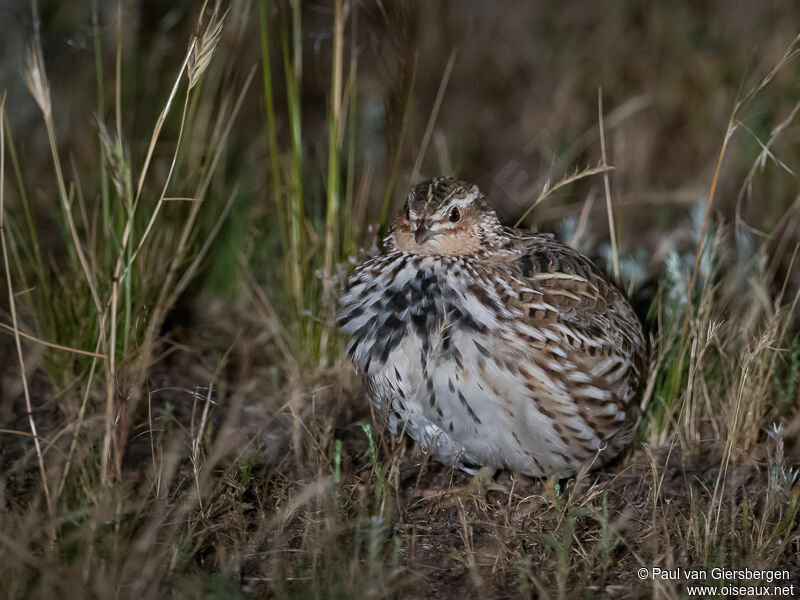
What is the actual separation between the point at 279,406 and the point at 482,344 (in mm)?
1401

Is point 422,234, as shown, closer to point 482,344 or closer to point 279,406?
point 482,344

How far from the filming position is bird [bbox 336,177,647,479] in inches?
145

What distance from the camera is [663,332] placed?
4664mm

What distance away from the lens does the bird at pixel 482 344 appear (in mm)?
3684

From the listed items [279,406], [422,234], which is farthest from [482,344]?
[279,406]

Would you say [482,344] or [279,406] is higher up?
[482,344]

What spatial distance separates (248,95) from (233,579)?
475 cm

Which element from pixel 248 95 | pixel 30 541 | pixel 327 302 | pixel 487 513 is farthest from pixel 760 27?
pixel 30 541

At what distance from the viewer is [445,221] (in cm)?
381

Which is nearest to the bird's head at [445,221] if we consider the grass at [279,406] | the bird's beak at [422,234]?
the bird's beak at [422,234]

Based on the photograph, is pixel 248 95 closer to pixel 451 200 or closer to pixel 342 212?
pixel 342 212

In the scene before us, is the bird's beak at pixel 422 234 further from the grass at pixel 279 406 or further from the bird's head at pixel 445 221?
the grass at pixel 279 406

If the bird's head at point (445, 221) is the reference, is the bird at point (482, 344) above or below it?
below

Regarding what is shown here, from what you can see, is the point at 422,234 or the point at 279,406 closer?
the point at 422,234
